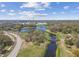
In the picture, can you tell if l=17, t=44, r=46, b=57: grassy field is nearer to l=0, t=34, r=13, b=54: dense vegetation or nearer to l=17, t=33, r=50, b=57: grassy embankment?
l=17, t=33, r=50, b=57: grassy embankment

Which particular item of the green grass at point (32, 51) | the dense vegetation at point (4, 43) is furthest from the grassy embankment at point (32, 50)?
the dense vegetation at point (4, 43)

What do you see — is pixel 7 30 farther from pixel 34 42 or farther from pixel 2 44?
pixel 34 42

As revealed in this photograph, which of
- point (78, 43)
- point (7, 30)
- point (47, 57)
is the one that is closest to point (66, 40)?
point (78, 43)

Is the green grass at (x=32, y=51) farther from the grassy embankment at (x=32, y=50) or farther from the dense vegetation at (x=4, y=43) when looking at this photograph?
the dense vegetation at (x=4, y=43)

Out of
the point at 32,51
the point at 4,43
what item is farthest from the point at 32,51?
the point at 4,43

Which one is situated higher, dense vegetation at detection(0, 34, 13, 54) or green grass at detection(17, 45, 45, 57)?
dense vegetation at detection(0, 34, 13, 54)

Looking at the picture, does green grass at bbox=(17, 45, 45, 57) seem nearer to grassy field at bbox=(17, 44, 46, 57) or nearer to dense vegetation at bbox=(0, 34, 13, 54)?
grassy field at bbox=(17, 44, 46, 57)

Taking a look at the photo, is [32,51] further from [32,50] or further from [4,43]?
[4,43]

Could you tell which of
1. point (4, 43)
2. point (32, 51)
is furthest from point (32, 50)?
point (4, 43)

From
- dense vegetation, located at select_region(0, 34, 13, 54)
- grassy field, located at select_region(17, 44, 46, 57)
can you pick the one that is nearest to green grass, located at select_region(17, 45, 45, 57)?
grassy field, located at select_region(17, 44, 46, 57)
